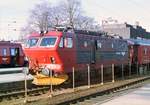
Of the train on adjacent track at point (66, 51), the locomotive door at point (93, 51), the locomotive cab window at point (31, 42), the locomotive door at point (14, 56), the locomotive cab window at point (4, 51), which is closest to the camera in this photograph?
the train on adjacent track at point (66, 51)

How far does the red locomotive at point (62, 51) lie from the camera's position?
24.7 m

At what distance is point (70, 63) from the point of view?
84.6 feet

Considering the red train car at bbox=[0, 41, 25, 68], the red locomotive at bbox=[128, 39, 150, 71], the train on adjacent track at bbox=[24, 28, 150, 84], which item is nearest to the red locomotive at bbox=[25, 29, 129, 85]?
the train on adjacent track at bbox=[24, 28, 150, 84]

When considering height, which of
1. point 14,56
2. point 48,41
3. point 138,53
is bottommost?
point 14,56

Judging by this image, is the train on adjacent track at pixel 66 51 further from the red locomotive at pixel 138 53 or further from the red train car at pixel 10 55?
the red train car at pixel 10 55

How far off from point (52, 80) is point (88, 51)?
4886 mm

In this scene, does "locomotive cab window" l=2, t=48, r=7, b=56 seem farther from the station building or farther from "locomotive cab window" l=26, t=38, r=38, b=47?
the station building

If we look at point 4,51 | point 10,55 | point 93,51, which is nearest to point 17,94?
point 93,51

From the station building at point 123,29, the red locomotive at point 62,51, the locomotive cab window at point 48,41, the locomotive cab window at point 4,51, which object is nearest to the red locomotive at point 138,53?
the red locomotive at point 62,51

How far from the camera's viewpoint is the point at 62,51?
24.9 m

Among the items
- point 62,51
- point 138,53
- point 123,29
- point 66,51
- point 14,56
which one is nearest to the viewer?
point 62,51

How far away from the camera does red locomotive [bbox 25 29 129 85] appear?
2466 centimetres

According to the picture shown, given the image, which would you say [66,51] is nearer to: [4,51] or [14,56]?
[4,51]

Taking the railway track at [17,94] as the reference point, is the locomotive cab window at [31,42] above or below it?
above
